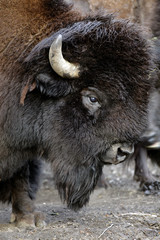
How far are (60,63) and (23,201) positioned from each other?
60.3 inches

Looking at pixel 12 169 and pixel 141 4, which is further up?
pixel 141 4

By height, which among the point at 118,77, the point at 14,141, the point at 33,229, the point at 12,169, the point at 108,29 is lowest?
the point at 33,229

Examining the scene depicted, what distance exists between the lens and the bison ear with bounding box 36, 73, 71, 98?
4.02 metres

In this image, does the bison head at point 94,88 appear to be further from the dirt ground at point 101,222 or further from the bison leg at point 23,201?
the bison leg at point 23,201

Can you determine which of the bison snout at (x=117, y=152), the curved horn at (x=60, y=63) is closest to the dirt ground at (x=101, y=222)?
the bison snout at (x=117, y=152)

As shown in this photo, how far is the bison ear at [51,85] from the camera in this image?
4016 millimetres

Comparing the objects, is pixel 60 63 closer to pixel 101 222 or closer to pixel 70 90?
pixel 70 90

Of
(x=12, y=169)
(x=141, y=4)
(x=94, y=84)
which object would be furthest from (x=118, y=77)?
(x=141, y=4)

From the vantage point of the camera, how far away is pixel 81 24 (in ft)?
13.6

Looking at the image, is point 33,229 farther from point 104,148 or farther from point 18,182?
point 104,148

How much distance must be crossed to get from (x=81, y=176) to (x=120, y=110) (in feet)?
2.24

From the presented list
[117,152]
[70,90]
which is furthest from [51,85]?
[117,152]

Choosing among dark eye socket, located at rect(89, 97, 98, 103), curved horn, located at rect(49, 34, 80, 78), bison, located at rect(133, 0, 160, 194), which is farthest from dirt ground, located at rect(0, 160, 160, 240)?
curved horn, located at rect(49, 34, 80, 78)

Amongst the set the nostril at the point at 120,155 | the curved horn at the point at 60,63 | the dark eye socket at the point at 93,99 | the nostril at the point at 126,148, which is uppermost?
the curved horn at the point at 60,63
